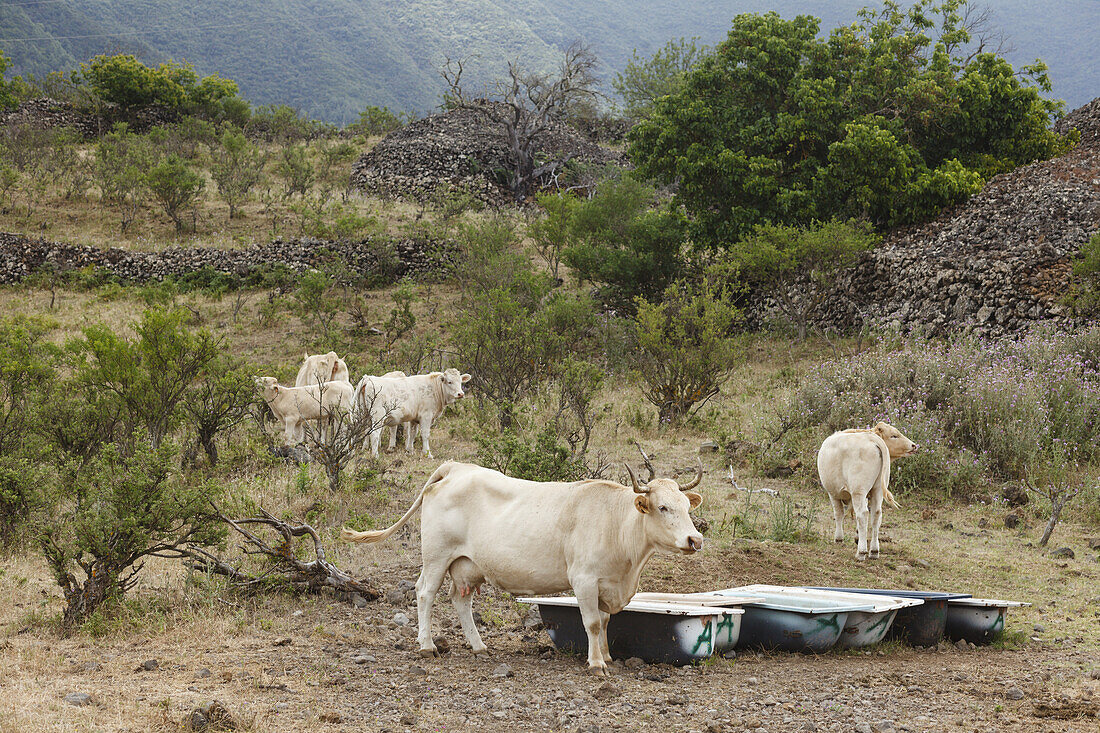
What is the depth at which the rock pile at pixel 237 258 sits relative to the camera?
2584cm

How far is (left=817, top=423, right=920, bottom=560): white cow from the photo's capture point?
26.8 feet

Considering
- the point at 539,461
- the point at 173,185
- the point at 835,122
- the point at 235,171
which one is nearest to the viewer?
the point at 539,461

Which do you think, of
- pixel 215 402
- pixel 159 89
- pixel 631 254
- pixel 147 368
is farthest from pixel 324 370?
pixel 159 89

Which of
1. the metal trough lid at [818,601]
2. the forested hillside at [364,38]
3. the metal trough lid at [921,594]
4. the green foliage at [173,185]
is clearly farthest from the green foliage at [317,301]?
the forested hillside at [364,38]

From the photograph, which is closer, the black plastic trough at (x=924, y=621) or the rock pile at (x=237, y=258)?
the black plastic trough at (x=924, y=621)

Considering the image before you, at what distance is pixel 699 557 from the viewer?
782cm

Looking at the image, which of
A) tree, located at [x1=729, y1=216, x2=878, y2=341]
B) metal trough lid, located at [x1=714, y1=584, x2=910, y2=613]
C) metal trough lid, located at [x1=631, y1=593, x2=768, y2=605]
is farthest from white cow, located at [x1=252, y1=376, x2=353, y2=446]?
tree, located at [x1=729, y1=216, x2=878, y2=341]

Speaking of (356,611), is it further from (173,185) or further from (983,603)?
(173,185)

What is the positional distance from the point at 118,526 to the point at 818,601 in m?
4.75

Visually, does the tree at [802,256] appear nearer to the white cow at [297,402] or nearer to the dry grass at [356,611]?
the dry grass at [356,611]

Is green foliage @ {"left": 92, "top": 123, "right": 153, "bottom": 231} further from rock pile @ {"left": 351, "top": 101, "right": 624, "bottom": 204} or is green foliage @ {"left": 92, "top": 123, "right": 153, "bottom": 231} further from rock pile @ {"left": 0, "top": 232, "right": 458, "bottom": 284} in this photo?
rock pile @ {"left": 351, "top": 101, "right": 624, "bottom": 204}

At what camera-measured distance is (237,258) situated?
26969 millimetres

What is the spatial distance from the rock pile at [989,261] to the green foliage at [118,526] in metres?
14.0

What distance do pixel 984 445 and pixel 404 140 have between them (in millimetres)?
32279
